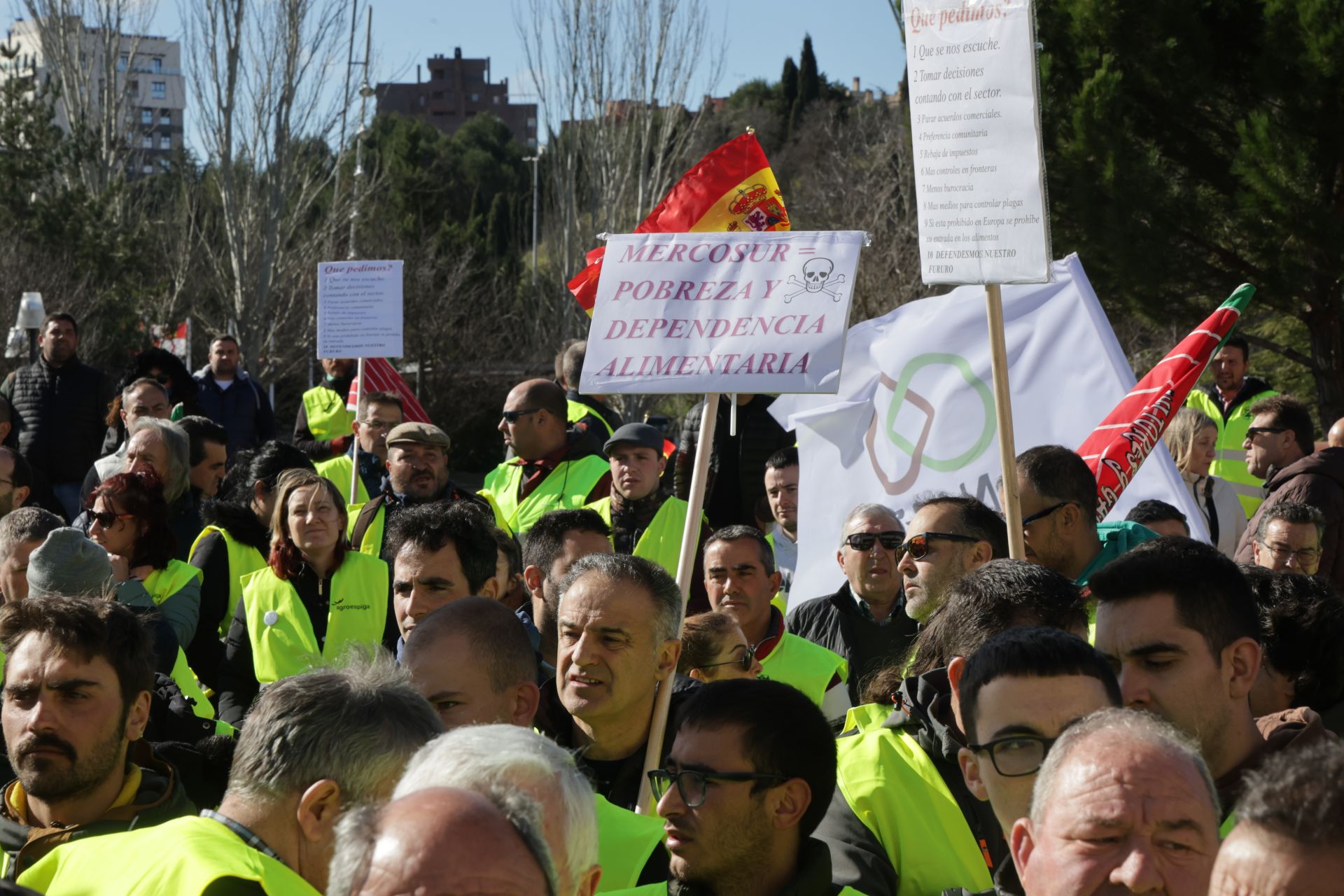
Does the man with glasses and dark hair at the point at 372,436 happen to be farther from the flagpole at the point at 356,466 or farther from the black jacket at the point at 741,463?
the black jacket at the point at 741,463

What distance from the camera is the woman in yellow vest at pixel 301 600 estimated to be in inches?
238

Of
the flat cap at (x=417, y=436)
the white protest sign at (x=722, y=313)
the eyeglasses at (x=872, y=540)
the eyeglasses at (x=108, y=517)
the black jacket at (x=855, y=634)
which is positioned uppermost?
the white protest sign at (x=722, y=313)

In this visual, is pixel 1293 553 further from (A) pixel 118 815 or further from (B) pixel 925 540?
(A) pixel 118 815

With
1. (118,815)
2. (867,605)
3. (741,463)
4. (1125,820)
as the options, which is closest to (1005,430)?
(867,605)

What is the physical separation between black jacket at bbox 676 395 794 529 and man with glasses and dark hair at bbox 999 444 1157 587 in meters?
3.88

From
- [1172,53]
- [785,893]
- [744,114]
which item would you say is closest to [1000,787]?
[785,893]

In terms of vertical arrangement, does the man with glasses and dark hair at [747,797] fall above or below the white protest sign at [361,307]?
below

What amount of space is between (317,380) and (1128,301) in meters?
15.7

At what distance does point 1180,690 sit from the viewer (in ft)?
11.4

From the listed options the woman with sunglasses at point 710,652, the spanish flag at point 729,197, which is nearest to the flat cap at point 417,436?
the spanish flag at point 729,197

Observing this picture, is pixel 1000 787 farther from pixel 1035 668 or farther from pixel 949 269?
pixel 949 269

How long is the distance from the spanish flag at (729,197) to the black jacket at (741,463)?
2.78 metres

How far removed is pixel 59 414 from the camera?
10.4m

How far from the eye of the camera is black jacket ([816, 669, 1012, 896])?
3410 mm
